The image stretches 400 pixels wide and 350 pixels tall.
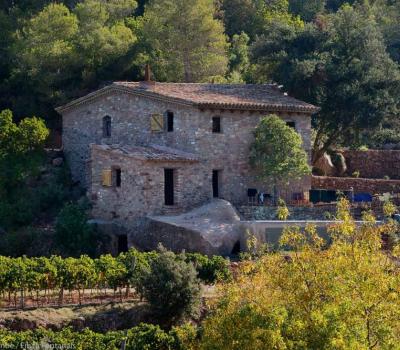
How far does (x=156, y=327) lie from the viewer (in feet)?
90.7

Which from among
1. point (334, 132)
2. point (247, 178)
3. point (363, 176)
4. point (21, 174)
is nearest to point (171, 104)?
point (247, 178)

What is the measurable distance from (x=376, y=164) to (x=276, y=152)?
1230cm

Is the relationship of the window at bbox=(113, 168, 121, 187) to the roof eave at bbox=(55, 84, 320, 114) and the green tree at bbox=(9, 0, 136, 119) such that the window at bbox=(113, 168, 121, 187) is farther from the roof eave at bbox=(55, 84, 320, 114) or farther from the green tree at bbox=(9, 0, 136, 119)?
the green tree at bbox=(9, 0, 136, 119)

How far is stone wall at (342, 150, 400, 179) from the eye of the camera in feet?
169

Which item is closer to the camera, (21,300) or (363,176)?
(21,300)

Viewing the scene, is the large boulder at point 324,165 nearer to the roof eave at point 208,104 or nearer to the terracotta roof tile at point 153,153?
the roof eave at point 208,104

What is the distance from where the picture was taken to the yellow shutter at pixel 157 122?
138ft

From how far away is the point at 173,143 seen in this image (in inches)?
1641

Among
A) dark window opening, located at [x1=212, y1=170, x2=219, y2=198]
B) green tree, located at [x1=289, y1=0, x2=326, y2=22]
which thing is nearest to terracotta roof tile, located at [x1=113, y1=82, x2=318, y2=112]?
dark window opening, located at [x1=212, y1=170, x2=219, y2=198]

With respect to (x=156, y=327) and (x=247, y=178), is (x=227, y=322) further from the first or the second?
(x=247, y=178)

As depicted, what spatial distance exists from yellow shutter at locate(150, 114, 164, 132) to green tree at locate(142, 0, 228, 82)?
1106 centimetres

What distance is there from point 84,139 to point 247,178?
8.20 m

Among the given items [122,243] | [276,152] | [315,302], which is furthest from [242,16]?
[315,302]

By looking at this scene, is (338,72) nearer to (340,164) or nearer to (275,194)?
(340,164)
